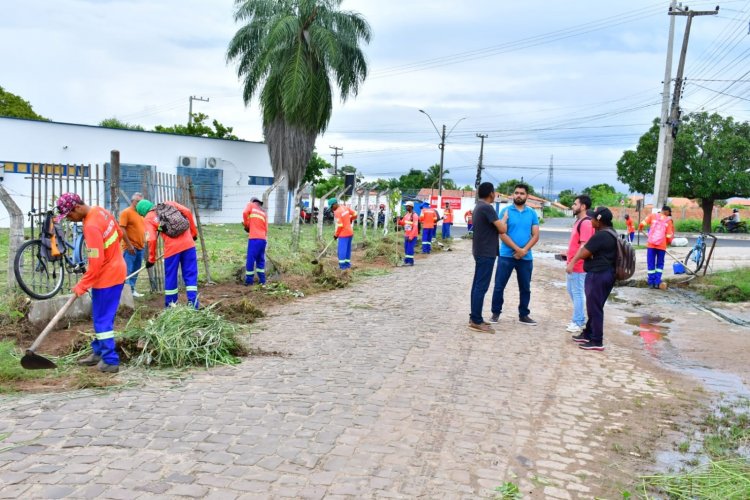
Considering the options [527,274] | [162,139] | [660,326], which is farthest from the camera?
[162,139]

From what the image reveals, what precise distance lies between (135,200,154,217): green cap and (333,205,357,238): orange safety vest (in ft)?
15.6

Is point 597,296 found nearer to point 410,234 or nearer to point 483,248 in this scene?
point 483,248

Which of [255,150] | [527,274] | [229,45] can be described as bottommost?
[527,274]

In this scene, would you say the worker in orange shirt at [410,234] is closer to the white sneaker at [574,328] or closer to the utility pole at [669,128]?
the white sneaker at [574,328]

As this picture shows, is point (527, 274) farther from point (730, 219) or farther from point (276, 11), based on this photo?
point (730, 219)

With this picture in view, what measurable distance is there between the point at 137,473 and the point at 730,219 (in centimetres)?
5073

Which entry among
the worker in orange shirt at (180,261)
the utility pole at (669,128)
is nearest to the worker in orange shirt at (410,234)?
the worker in orange shirt at (180,261)

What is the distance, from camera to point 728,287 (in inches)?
468

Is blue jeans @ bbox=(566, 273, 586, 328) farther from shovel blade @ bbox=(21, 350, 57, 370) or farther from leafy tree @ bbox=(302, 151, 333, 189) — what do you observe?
leafy tree @ bbox=(302, 151, 333, 189)

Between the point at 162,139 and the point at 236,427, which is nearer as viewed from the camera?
the point at 236,427

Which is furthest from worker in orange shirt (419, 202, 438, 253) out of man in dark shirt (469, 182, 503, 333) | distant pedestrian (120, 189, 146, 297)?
man in dark shirt (469, 182, 503, 333)

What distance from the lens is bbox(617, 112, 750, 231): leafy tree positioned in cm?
4216

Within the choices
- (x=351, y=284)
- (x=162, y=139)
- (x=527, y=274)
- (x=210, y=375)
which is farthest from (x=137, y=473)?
(x=162, y=139)

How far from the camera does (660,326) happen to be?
9250mm
